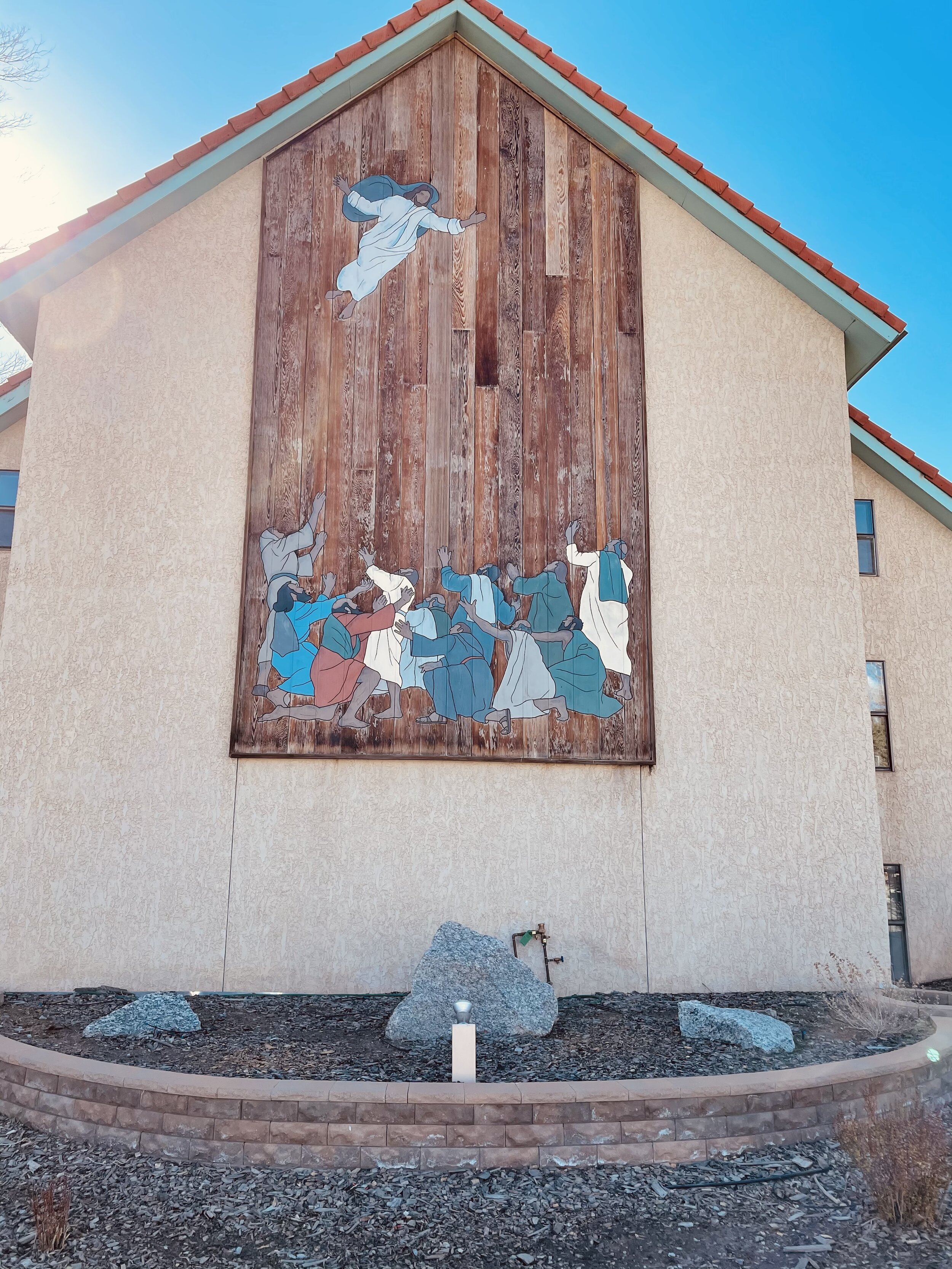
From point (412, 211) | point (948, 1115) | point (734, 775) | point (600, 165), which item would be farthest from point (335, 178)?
point (948, 1115)

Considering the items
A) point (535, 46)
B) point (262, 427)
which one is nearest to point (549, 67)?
point (535, 46)

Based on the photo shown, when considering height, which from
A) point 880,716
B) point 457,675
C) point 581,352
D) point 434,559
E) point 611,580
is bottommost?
point 880,716

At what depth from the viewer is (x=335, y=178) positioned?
8.96 meters

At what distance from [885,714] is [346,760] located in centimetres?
627

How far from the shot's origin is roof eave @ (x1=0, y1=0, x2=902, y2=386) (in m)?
8.46

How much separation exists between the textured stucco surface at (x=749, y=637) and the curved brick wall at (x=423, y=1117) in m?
2.96

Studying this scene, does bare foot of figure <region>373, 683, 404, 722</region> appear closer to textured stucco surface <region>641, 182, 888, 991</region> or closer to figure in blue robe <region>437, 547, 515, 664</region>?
figure in blue robe <region>437, 547, 515, 664</region>

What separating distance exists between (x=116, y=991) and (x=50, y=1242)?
3.87 metres

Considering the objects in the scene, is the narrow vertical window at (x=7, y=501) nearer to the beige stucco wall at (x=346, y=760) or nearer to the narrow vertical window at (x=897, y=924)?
the beige stucco wall at (x=346, y=760)

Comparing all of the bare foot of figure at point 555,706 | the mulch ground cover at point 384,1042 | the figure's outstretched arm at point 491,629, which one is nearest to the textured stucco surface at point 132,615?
the mulch ground cover at point 384,1042

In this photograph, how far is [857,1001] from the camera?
6.93 meters

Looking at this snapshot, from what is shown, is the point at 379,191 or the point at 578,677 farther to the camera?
the point at 379,191

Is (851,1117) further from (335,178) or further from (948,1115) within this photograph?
(335,178)

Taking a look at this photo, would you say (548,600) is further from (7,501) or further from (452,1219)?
(7,501)
